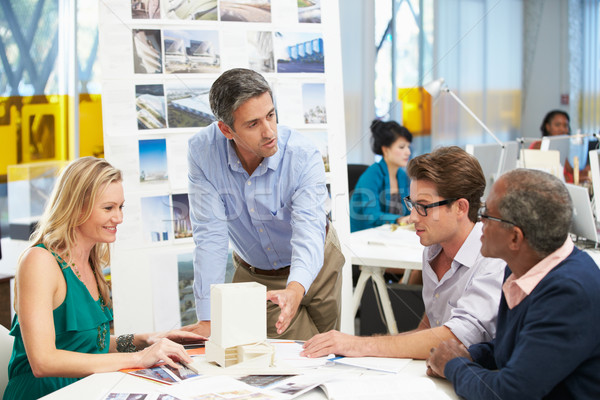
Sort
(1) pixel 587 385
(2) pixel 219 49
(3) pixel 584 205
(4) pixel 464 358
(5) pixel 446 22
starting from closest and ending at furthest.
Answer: (1) pixel 587 385 → (4) pixel 464 358 → (2) pixel 219 49 → (3) pixel 584 205 → (5) pixel 446 22

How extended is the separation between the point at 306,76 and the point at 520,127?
5609mm

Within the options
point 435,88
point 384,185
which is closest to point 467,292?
point 384,185

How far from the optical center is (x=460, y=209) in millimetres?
1704

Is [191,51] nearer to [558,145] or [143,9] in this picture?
[143,9]

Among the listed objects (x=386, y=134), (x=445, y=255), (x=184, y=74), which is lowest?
(x=445, y=255)

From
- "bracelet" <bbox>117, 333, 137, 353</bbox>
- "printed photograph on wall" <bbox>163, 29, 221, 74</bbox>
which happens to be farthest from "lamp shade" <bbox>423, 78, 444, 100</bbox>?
"bracelet" <bbox>117, 333, 137, 353</bbox>

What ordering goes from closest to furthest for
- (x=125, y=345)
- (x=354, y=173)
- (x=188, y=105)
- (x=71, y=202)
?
1. (x=71, y=202)
2. (x=125, y=345)
3. (x=188, y=105)
4. (x=354, y=173)

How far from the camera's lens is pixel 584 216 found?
3016 mm

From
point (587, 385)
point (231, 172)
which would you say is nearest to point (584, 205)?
point (231, 172)

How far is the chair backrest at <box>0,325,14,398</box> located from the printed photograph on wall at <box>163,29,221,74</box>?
47.2 inches

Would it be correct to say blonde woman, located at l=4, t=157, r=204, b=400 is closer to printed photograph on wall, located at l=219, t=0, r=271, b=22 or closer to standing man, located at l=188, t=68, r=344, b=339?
standing man, located at l=188, t=68, r=344, b=339

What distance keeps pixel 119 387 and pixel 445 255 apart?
3.31 ft

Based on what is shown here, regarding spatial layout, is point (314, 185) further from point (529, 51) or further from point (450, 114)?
point (529, 51)

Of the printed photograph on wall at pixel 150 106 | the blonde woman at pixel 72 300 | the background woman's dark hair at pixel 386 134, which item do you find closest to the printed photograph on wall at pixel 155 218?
the printed photograph on wall at pixel 150 106
